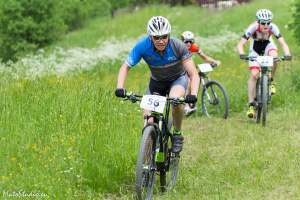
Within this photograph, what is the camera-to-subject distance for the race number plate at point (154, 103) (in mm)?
7188

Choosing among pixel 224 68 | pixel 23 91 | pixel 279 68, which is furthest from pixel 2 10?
pixel 23 91

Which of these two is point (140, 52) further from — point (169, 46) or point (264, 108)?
point (264, 108)

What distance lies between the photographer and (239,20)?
108ft

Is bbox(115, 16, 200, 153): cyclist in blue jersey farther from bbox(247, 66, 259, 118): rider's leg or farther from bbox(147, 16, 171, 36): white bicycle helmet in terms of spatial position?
bbox(247, 66, 259, 118): rider's leg

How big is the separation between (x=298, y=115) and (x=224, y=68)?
26.3ft

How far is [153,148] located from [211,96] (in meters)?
6.10

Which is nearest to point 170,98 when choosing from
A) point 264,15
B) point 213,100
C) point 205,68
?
point 264,15

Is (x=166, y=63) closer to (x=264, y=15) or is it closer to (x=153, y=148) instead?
(x=153, y=148)

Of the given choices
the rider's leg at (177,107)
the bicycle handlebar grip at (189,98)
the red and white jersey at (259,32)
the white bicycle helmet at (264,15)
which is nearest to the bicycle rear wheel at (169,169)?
the rider's leg at (177,107)

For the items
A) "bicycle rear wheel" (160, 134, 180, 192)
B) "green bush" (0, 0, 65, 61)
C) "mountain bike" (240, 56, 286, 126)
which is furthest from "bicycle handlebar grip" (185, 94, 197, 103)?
"green bush" (0, 0, 65, 61)

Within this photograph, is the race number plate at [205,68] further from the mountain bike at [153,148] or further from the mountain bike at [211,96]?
the mountain bike at [153,148]

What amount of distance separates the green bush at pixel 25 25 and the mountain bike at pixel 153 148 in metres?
24.8

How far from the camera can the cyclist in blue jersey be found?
756cm

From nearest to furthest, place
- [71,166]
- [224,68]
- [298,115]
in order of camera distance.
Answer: [71,166] < [298,115] < [224,68]
